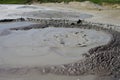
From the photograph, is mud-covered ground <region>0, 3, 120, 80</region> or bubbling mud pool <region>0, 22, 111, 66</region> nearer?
mud-covered ground <region>0, 3, 120, 80</region>

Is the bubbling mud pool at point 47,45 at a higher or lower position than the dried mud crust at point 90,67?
lower

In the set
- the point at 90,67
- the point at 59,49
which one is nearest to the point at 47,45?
the point at 59,49

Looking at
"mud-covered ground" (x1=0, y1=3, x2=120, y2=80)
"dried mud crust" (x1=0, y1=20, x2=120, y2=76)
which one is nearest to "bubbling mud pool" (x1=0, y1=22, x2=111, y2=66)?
"mud-covered ground" (x1=0, y1=3, x2=120, y2=80)

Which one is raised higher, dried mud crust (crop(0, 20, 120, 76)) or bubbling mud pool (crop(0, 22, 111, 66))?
dried mud crust (crop(0, 20, 120, 76))

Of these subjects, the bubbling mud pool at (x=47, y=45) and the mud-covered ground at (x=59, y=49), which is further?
the bubbling mud pool at (x=47, y=45)

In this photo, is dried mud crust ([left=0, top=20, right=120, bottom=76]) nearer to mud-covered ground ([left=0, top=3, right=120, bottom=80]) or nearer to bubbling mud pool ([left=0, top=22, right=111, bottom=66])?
mud-covered ground ([left=0, top=3, right=120, bottom=80])

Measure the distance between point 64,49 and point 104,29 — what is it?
16.6ft

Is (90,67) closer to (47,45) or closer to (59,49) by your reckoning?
(59,49)

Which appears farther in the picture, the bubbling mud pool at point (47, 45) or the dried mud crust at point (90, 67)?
the bubbling mud pool at point (47, 45)

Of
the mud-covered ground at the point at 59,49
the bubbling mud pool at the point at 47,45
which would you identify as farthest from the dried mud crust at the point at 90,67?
the bubbling mud pool at the point at 47,45

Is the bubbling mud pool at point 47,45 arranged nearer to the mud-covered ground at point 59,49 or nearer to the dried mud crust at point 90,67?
the mud-covered ground at point 59,49

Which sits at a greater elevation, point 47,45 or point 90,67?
point 90,67

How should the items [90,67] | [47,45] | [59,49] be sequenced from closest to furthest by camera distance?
[90,67], [59,49], [47,45]

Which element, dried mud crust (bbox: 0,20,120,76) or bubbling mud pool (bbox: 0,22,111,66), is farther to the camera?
bubbling mud pool (bbox: 0,22,111,66)
